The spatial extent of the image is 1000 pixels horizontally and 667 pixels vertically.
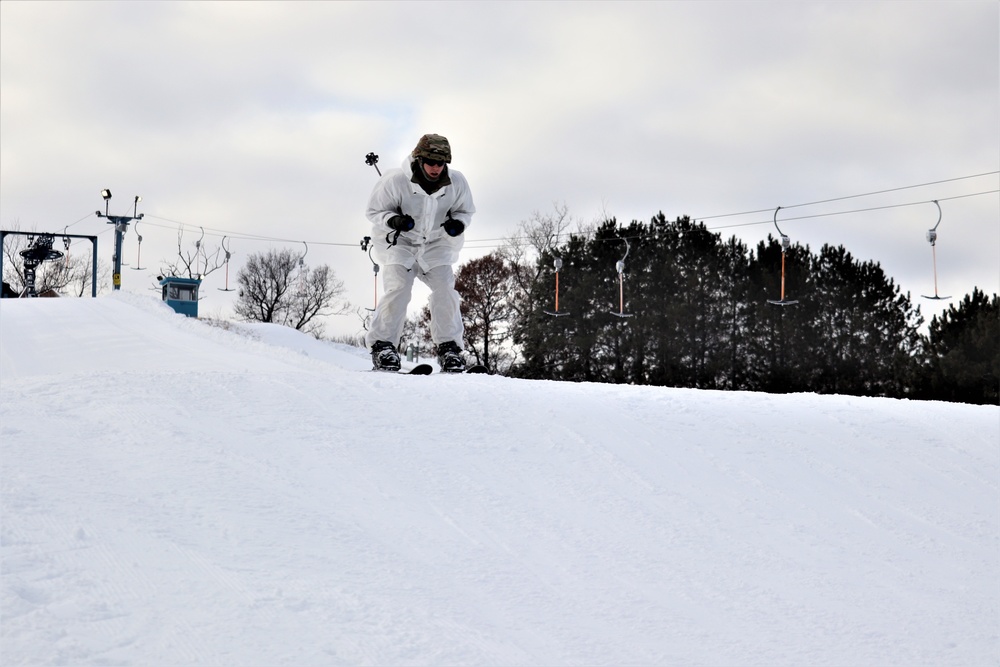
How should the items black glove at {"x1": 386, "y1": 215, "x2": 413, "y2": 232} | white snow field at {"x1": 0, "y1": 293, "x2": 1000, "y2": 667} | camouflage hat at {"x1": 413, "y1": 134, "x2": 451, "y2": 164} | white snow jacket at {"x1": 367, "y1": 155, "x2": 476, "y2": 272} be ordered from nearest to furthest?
white snow field at {"x1": 0, "y1": 293, "x2": 1000, "y2": 667}, camouflage hat at {"x1": 413, "y1": 134, "x2": 451, "y2": 164}, black glove at {"x1": 386, "y1": 215, "x2": 413, "y2": 232}, white snow jacket at {"x1": 367, "y1": 155, "x2": 476, "y2": 272}

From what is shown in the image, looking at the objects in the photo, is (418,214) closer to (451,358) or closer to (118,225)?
(451,358)

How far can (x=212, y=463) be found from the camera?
4734mm

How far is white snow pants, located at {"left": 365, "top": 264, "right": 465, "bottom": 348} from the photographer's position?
9.34m

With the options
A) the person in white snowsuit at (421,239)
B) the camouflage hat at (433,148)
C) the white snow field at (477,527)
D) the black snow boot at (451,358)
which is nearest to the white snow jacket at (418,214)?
the person in white snowsuit at (421,239)

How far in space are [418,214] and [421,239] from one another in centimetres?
29

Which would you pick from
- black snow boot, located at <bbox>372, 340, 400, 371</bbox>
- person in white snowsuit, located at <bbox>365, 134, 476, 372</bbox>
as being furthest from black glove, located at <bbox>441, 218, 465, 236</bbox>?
black snow boot, located at <bbox>372, 340, 400, 371</bbox>

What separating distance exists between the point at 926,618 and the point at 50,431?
4653 mm

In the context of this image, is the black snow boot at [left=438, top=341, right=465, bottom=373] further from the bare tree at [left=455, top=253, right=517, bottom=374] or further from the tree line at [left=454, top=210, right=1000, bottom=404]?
the bare tree at [left=455, top=253, right=517, bottom=374]

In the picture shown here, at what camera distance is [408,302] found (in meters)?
9.52

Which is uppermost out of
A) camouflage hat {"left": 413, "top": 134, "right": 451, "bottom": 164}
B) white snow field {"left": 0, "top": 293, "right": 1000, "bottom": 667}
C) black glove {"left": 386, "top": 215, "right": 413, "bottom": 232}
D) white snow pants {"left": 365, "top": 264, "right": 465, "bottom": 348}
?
camouflage hat {"left": 413, "top": 134, "right": 451, "bottom": 164}

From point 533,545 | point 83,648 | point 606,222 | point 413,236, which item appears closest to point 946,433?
point 533,545

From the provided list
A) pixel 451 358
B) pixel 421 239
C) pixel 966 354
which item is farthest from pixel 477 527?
pixel 966 354

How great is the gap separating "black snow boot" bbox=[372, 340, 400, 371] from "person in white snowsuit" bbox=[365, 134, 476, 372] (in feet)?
0.03

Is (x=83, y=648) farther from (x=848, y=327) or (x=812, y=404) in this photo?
(x=848, y=327)
